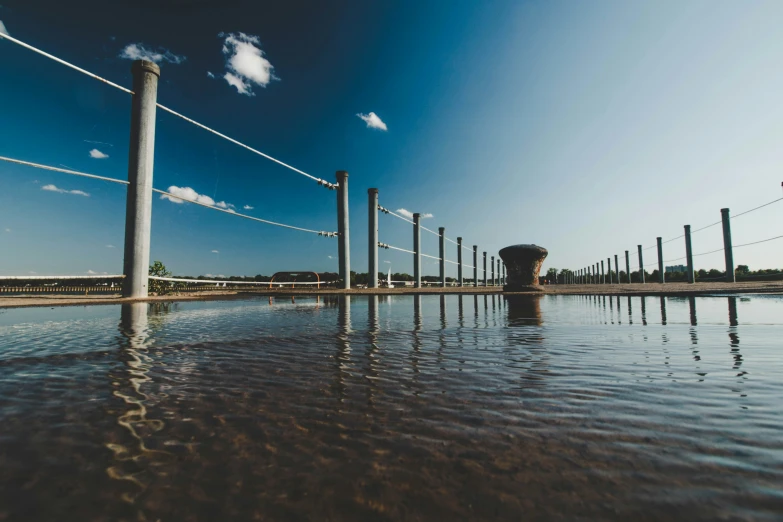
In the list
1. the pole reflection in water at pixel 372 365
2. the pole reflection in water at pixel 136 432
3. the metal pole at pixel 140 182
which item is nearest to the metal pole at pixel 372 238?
the metal pole at pixel 140 182

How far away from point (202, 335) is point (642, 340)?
3465 mm

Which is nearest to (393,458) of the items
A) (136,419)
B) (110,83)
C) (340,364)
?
(136,419)

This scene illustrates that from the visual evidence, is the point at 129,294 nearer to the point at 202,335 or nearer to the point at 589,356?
the point at 202,335

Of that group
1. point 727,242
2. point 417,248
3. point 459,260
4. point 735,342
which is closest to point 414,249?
point 417,248

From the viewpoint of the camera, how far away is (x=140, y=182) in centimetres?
743

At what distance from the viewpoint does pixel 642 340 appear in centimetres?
267

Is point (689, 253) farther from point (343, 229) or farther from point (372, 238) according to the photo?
point (343, 229)

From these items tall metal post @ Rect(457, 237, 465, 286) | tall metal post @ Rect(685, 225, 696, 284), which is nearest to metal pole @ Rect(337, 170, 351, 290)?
tall metal post @ Rect(457, 237, 465, 286)

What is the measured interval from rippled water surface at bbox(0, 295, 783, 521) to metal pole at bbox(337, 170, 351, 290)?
11648 mm

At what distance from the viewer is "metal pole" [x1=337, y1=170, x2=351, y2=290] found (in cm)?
1389

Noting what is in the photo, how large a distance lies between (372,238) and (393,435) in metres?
14.4

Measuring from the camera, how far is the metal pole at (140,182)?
24.1ft

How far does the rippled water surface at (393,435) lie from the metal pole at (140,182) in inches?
235

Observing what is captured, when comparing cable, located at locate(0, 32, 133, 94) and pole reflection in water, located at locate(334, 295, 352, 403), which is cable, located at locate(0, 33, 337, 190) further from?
pole reflection in water, located at locate(334, 295, 352, 403)
